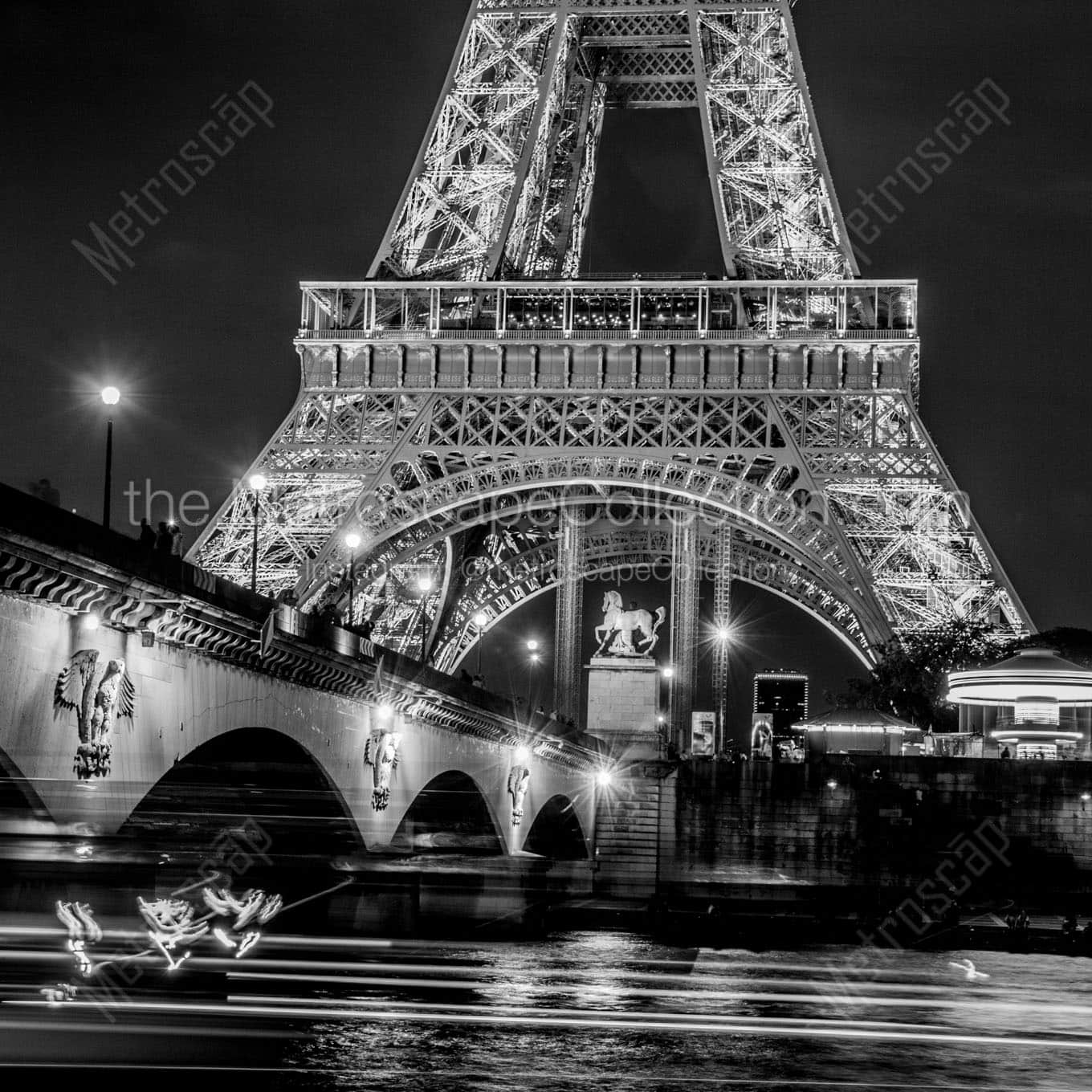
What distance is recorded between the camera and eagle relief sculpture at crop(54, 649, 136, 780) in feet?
82.5

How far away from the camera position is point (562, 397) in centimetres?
8044

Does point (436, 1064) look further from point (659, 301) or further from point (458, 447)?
point (659, 301)

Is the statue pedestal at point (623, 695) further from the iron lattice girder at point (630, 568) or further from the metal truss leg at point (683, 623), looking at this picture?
the metal truss leg at point (683, 623)

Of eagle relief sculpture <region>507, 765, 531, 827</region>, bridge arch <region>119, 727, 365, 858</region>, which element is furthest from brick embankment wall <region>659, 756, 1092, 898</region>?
bridge arch <region>119, 727, 365, 858</region>

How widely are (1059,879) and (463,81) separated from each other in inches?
1793

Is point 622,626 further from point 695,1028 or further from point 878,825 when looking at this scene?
point 695,1028

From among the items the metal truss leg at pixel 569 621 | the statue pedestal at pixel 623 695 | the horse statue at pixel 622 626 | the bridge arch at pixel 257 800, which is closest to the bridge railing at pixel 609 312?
the horse statue at pixel 622 626

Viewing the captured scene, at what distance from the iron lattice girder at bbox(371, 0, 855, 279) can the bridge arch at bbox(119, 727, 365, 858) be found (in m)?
44.3

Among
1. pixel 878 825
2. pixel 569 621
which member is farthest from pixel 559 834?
pixel 569 621

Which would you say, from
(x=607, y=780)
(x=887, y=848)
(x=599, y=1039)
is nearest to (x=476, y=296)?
(x=607, y=780)

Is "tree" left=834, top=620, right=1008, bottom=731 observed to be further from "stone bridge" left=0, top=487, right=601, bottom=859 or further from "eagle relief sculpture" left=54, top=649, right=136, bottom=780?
"eagle relief sculpture" left=54, top=649, right=136, bottom=780

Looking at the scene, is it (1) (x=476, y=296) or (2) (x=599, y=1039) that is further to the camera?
(1) (x=476, y=296)

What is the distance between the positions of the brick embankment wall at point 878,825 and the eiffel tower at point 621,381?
6492mm

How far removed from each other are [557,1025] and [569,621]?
77513 mm
